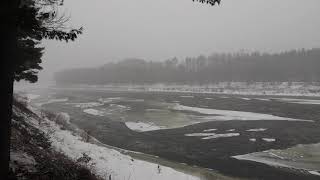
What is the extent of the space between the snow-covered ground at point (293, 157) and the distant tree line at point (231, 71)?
11363 centimetres

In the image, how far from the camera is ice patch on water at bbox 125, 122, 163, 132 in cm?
3580

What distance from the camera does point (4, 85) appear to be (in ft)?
20.1

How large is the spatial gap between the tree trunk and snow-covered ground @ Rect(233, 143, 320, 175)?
1753cm

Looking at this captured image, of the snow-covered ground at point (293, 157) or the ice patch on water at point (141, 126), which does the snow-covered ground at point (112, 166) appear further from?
the ice patch on water at point (141, 126)

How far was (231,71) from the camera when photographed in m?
157

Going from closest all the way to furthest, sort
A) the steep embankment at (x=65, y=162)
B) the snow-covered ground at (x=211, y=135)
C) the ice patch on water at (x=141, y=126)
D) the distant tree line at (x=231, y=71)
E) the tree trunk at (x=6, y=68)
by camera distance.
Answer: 1. the tree trunk at (x=6, y=68)
2. the steep embankment at (x=65, y=162)
3. the snow-covered ground at (x=211, y=135)
4. the ice patch on water at (x=141, y=126)
5. the distant tree line at (x=231, y=71)

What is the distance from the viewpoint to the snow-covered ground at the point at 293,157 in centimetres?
2105

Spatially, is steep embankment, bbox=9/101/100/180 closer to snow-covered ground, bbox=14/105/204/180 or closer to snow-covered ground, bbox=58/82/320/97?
snow-covered ground, bbox=14/105/204/180

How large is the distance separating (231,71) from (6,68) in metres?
155

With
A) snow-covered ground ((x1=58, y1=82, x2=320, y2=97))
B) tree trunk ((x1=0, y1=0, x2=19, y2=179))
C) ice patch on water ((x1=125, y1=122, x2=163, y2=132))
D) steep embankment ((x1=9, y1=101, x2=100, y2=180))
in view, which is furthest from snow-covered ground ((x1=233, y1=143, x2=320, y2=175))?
snow-covered ground ((x1=58, y1=82, x2=320, y2=97))

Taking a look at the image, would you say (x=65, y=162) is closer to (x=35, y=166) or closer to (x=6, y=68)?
(x=35, y=166)

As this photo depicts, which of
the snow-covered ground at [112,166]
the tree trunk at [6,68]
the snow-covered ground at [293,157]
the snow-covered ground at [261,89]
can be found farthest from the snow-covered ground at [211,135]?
the snow-covered ground at [261,89]

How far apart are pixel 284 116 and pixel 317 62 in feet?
379

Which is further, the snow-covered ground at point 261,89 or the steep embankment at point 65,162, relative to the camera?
the snow-covered ground at point 261,89
